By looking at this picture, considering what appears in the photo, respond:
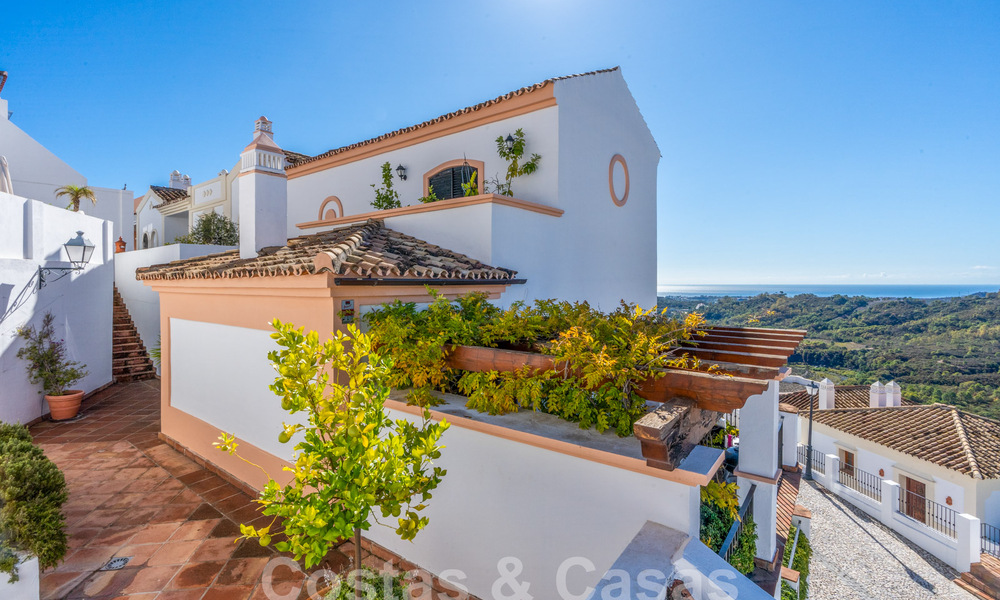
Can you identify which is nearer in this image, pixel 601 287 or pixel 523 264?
pixel 523 264

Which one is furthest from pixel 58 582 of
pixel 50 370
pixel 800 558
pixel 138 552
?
pixel 800 558

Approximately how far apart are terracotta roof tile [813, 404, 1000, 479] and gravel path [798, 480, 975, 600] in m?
3.85

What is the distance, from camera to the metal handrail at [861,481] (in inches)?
781

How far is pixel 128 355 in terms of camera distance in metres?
14.4

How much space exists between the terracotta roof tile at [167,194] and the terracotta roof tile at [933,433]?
40.0 m

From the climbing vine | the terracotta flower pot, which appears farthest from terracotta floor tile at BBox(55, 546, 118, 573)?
the terracotta flower pot

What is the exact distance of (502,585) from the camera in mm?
3762

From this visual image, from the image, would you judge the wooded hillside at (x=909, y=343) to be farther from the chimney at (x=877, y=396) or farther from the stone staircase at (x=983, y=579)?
the stone staircase at (x=983, y=579)

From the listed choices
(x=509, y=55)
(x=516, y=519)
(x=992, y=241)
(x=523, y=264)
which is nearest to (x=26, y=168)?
(x=509, y=55)

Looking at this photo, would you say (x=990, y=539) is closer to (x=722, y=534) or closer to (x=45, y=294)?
(x=722, y=534)

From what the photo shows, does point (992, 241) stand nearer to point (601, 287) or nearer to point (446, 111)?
point (601, 287)

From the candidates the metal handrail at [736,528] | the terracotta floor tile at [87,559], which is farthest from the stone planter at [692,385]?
the terracotta floor tile at [87,559]

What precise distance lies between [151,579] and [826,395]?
34367 millimetres

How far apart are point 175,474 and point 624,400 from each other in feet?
24.9
